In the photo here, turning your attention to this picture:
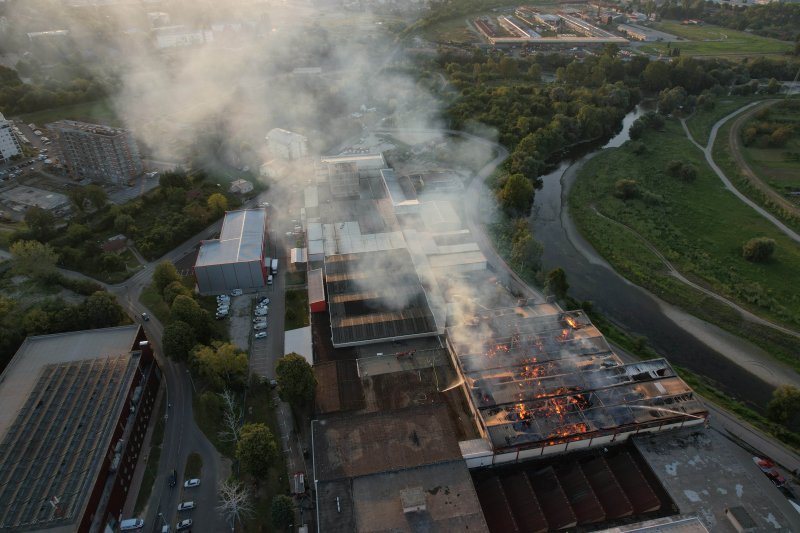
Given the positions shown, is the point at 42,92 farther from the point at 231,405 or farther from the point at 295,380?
the point at 295,380

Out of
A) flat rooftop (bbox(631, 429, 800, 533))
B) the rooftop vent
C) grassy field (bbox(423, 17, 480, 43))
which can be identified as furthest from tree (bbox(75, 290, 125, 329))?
grassy field (bbox(423, 17, 480, 43))

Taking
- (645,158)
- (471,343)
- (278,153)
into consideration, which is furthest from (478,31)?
(471,343)

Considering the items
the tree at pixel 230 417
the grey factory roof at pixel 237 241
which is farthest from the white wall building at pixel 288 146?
the tree at pixel 230 417

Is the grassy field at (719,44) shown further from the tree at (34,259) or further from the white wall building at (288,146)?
the tree at (34,259)

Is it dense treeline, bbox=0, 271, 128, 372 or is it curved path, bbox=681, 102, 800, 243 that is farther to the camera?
curved path, bbox=681, 102, 800, 243

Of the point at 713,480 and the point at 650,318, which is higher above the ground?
the point at 650,318

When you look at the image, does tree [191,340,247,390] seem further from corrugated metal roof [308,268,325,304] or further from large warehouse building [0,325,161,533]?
corrugated metal roof [308,268,325,304]

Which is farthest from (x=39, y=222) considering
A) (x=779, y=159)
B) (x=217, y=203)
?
(x=779, y=159)

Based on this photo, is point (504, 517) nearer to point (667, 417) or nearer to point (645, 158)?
point (667, 417)
